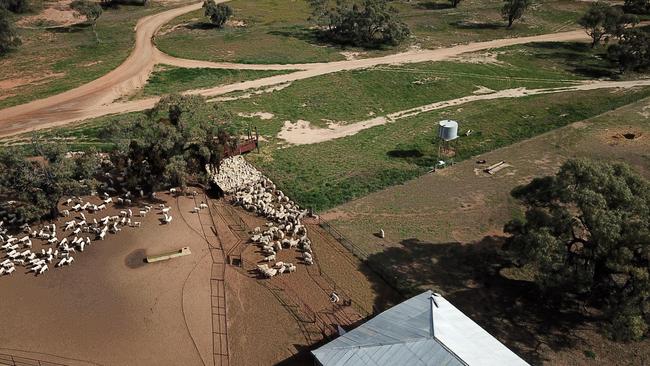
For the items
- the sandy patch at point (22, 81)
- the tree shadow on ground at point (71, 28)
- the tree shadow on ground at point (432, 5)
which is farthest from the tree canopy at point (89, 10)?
the tree shadow on ground at point (432, 5)

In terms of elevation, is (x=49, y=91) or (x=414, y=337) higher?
(x=49, y=91)

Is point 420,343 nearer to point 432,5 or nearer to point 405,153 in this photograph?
point 405,153

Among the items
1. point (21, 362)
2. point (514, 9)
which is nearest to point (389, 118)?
point (21, 362)

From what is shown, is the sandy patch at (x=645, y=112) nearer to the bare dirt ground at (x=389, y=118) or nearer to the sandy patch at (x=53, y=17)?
the bare dirt ground at (x=389, y=118)

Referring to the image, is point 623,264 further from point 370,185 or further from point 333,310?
point 370,185

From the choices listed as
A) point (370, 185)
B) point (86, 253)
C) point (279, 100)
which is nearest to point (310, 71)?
point (279, 100)

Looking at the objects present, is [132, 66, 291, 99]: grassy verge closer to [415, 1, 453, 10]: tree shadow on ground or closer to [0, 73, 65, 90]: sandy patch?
[0, 73, 65, 90]: sandy patch
